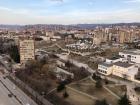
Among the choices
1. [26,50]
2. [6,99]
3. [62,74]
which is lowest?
[6,99]

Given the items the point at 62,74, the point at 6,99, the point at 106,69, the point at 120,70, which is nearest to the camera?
the point at 6,99

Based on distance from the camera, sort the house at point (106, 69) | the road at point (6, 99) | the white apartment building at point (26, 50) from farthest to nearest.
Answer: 1. the white apartment building at point (26, 50)
2. the house at point (106, 69)
3. the road at point (6, 99)

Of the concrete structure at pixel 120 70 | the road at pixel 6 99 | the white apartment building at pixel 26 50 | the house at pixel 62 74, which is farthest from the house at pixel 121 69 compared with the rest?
the white apartment building at pixel 26 50

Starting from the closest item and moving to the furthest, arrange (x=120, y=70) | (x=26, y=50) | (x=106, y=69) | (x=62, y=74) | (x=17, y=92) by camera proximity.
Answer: (x=17, y=92), (x=62, y=74), (x=120, y=70), (x=106, y=69), (x=26, y=50)

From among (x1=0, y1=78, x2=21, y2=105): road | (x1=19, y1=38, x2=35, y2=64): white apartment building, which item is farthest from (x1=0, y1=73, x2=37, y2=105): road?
(x1=19, y1=38, x2=35, y2=64): white apartment building

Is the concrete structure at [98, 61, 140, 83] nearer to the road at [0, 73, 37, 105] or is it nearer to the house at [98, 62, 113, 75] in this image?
the house at [98, 62, 113, 75]

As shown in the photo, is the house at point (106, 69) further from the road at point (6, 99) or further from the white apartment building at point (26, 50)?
the white apartment building at point (26, 50)

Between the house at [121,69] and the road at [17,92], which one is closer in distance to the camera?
the road at [17,92]

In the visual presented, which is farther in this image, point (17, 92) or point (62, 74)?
point (62, 74)

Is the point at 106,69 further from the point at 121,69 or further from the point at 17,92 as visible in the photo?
the point at 17,92

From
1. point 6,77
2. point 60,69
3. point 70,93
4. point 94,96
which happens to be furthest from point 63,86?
point 6,77

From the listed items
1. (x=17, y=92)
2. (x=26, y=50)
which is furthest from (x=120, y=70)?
(x=26, y=50)
